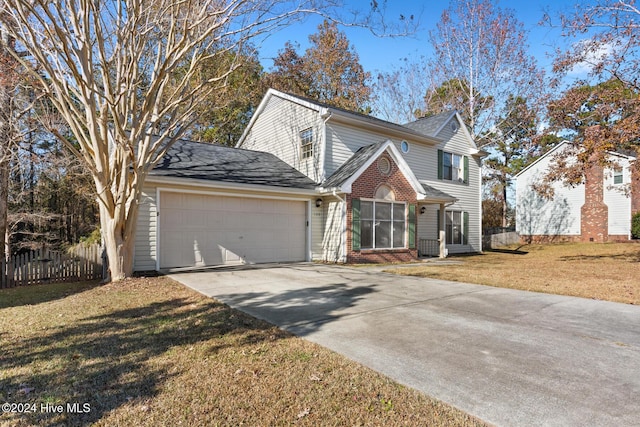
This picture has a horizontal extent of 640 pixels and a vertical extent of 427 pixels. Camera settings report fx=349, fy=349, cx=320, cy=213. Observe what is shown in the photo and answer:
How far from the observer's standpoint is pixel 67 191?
824 inches

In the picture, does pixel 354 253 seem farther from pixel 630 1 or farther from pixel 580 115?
pixel 630 1

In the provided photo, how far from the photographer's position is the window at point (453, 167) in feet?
57.5

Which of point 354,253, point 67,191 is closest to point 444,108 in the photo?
point 354,253

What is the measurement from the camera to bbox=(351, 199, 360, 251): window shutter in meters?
12.2

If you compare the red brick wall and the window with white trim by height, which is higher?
the window with white trim

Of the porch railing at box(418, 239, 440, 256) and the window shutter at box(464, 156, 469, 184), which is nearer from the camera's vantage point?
the porch railing at box(418, 239, 440, 256)

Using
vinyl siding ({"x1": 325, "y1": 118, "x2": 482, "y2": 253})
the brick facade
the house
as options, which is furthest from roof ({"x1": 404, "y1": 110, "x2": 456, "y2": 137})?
the brick facade

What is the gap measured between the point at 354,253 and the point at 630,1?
12.6m

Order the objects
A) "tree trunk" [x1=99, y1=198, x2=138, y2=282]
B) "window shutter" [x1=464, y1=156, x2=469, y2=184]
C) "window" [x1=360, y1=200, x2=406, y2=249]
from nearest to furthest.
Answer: "tree trunk" [x1=99, y1=198, x2=138, y2=282] < "window" [x1=360, y1=200, x2=406, y2=249] < "window shutter" [x1=464, y1=156, x2=469, y2=184]

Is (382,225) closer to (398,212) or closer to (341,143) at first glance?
(398,212)

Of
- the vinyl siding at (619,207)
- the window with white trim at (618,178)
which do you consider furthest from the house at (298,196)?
the window with white trim at (618,178)

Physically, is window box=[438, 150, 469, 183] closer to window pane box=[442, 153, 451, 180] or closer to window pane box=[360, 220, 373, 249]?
window pane box=[442, 153, 451, 180]

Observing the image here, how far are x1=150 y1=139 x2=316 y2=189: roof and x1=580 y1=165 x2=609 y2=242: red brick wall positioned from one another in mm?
20155

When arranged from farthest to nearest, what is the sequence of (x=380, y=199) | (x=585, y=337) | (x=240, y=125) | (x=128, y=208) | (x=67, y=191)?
1. (x=240, y=125)
2. (x=67, y=191)
3. (x=380, y=199)
4. (x=128, y=208)
5. (x=585, y=337)
